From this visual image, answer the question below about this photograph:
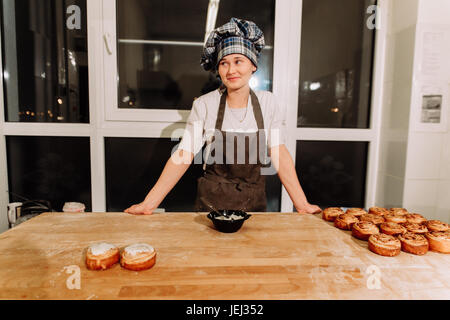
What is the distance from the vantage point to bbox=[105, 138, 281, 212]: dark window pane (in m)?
2.23

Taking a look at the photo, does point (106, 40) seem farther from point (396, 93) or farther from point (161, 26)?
point (396, 93)

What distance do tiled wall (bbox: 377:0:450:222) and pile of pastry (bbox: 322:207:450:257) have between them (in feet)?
2.86

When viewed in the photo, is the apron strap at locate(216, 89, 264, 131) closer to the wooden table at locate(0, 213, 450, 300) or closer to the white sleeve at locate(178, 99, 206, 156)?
the white sleeve at locate(178, 99, 206, 156)

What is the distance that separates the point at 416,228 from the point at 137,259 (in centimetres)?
98

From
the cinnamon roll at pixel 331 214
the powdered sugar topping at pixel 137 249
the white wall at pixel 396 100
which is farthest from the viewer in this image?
the white wall at pixel 396 100

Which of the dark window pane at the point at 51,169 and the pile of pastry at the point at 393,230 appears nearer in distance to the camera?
the pile of pastry at the point at 393,230

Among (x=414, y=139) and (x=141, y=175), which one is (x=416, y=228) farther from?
(x=141, y=175)

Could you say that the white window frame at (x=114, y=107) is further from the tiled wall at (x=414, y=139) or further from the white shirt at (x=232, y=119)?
the white shirt at (x=232, y=119)

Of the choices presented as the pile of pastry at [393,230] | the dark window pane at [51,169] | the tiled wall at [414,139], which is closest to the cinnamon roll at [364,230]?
the pile of pastry at [393,230]

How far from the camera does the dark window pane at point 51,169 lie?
223 cm

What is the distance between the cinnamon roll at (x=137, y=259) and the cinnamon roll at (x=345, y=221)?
2.42 feet

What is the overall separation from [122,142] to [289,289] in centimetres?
184
